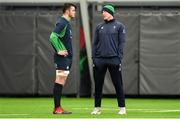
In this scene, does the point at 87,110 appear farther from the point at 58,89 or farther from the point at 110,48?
the point at 110,48

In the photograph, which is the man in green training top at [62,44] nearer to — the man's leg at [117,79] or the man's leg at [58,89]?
the man's leg at [58,89]

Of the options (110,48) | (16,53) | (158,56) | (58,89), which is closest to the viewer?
(110,48)

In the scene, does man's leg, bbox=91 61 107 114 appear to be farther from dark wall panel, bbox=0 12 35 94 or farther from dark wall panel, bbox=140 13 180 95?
dark wall panel, bbox=0 12 35 94

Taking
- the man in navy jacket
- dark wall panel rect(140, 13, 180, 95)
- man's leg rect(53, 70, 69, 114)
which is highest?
the man in navy jacket

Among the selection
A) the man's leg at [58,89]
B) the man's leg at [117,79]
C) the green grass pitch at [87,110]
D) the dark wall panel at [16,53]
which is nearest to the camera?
the green grass pitch at [87,110]

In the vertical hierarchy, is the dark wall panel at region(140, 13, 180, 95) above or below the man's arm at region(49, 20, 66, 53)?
below

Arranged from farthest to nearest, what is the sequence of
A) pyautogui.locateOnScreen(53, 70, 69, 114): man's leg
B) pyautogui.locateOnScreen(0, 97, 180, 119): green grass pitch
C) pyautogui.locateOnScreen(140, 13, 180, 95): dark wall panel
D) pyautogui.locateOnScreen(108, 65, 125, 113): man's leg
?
pyautogui.locateOnScreen(140, 13, 180, 95): dark wall panel < pyautogui.locateOnScreen(53, 70, 69, 114): man's leg < pyautogui.locateOnScreen(108, 65, 125, 113): man's leg < pyautogui.locateOnScreen(0, 97, 180, 119): green grass pitch

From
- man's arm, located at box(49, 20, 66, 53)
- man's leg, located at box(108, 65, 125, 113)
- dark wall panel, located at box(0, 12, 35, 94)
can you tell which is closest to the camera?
man's leg, located at box(108, 65, 125, 113)

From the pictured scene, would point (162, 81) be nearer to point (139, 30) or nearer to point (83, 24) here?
point (139, 30)

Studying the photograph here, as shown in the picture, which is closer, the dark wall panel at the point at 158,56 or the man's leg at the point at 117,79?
the man's leg at the point at 117,79

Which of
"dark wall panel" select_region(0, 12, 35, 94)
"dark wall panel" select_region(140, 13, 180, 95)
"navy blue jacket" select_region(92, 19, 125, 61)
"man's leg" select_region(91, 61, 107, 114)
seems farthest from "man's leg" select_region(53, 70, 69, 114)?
"dark wall panel" select_region(0, 12, 35, 94)

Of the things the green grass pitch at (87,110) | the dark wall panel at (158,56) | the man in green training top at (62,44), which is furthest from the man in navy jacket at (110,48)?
the dark wall panel at (158,56)

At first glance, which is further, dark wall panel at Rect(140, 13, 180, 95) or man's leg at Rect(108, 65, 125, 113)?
dark wall panel at Rect(140, 13, 180, 95)

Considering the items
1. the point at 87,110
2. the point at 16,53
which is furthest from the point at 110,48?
the point at 16,53
